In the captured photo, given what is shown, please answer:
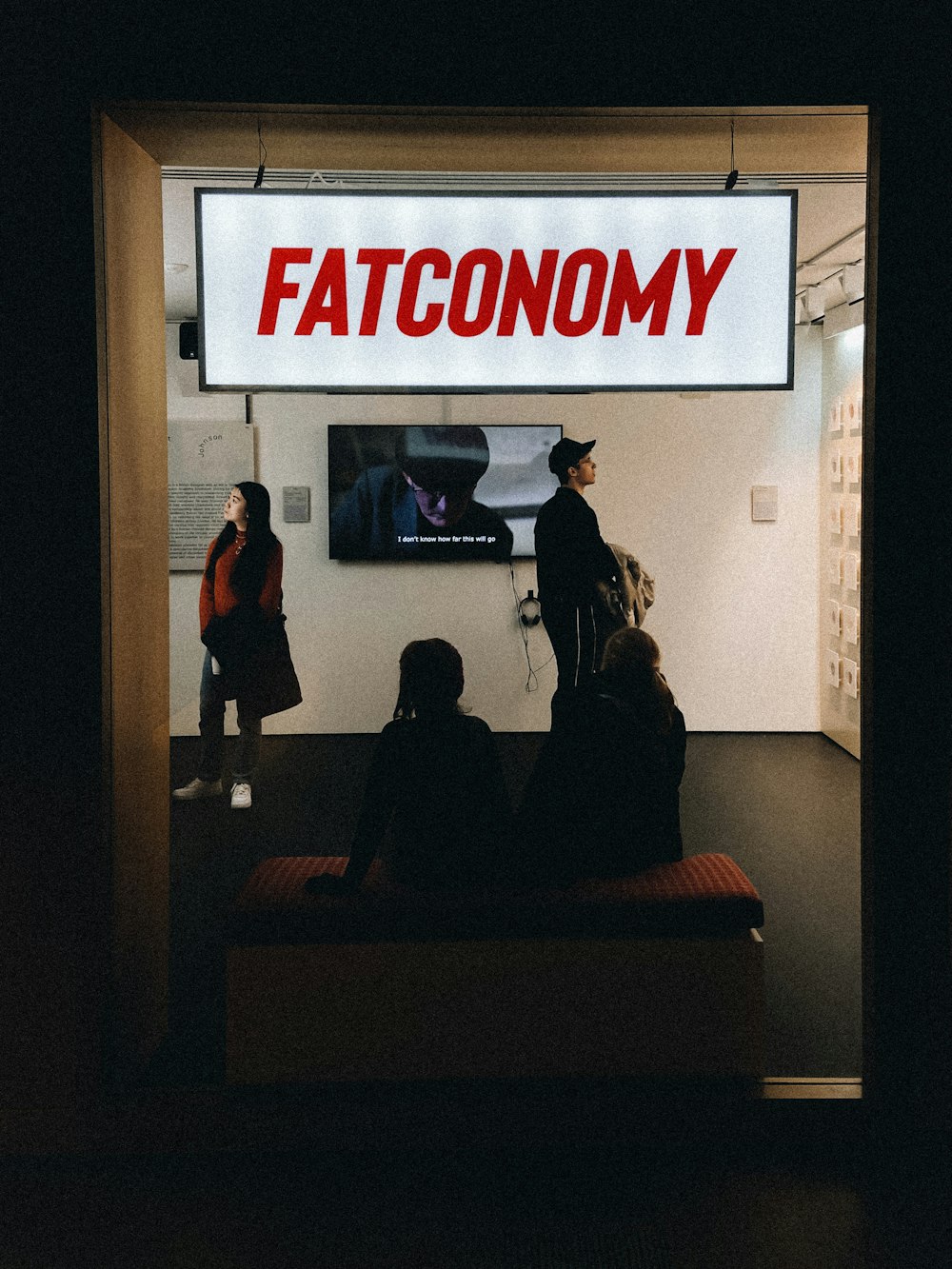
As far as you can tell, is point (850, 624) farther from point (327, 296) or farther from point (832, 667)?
point (327, 296)


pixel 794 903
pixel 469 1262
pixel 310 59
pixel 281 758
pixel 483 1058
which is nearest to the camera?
pixel 469 1262

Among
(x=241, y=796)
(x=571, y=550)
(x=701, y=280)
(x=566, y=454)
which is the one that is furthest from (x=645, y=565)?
(x=701, y=280)

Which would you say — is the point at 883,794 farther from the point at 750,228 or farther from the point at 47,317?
the point at 47,317

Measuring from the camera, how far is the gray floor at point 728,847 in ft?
9.87

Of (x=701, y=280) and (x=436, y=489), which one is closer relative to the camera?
(x=701, y=280)

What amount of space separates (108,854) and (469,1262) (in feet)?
3.84

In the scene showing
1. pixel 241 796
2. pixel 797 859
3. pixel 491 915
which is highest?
pixel 491 915

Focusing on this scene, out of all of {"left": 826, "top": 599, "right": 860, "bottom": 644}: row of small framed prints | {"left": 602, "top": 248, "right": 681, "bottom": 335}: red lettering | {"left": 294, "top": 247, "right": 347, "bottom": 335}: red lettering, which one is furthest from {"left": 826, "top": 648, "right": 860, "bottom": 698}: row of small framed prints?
{"left": 294, "top": 247, "right": 347, "bottom": 335}: red lettering

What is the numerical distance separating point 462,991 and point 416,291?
1.66 metres

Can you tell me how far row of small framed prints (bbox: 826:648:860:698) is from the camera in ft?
20.8

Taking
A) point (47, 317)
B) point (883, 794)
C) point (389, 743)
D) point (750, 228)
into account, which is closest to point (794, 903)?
point (883, 794)

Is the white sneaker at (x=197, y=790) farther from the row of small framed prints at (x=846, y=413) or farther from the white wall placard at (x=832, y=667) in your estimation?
the row of small framed prints at (x=846, y=413)

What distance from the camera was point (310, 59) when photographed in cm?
232

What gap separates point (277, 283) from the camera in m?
2.40
